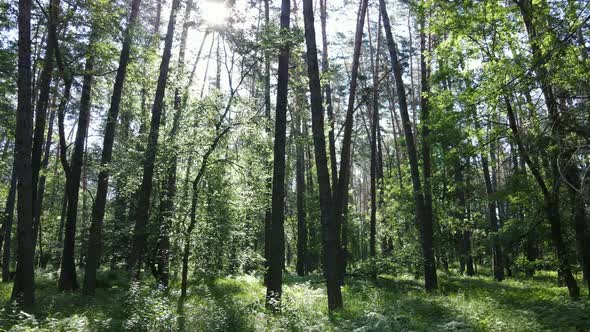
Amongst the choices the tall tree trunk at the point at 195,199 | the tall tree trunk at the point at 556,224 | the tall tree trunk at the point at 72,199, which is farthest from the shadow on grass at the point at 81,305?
the tall tree trunk at the point at 556,224

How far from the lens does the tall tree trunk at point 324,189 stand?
968 centimetres

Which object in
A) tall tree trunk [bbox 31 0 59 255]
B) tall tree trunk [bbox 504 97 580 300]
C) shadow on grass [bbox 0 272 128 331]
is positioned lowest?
shadow on grass [bbox 0 272 128 331]

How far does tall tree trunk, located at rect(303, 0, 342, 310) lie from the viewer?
31.8 feet

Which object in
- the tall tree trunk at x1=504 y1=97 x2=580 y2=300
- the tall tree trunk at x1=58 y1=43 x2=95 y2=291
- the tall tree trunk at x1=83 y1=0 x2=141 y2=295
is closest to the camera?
the tall tree trunk at x1=504 y1=97 x2=580 y2=300

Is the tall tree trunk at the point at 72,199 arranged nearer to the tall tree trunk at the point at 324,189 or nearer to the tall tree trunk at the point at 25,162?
the tall tree trunk at the point at 25,162

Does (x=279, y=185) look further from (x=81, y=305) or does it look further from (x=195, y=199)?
(x=81, y=305)

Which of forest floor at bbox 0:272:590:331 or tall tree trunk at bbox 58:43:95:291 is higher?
tall tree trunk at bbox 58:43:95:291

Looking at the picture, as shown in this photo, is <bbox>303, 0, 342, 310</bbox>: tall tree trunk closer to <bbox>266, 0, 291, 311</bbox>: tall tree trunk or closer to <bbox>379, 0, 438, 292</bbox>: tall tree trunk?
<bbox>266, 0, 291, 311</bbox>: tall tree trunk

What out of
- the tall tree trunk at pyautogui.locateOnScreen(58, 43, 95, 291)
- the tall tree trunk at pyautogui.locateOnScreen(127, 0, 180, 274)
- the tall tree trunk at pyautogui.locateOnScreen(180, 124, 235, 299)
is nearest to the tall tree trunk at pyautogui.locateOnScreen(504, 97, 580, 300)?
the tall tree trunk at pyautogui.locateOnScreen(180, 124, 235, 299)

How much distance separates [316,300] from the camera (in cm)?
1152

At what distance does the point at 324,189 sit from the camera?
10.0m

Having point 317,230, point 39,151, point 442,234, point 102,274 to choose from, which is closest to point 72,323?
point 39,151

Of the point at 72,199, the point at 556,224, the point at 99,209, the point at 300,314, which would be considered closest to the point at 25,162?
the point at 99,209

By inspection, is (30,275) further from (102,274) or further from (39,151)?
(102,274)
